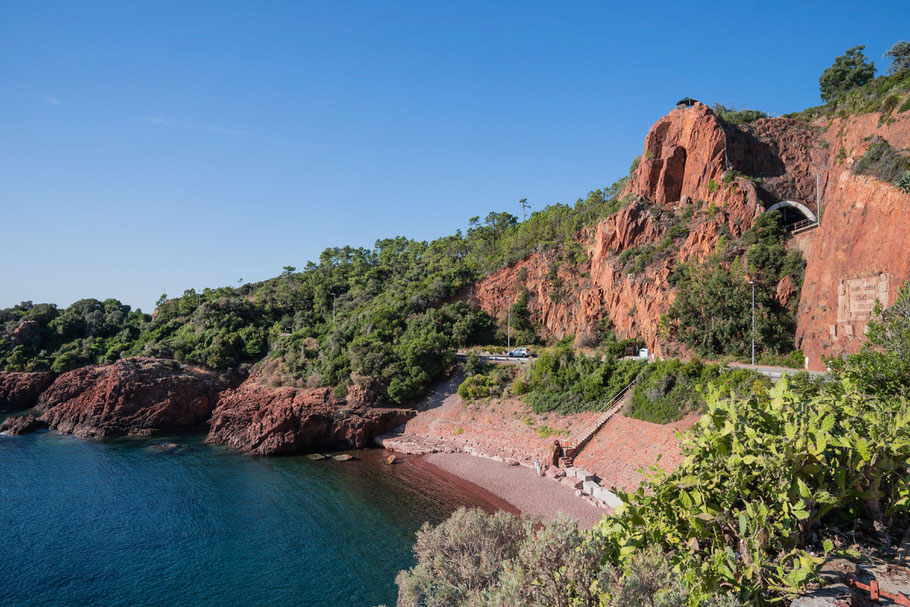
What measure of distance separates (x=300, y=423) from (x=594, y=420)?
22.6 metres

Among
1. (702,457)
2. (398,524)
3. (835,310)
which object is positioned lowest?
(398,524)

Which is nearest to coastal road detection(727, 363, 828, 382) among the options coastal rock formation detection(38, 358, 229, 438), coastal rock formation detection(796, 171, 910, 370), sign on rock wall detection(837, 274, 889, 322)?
coastal rock formation detection(796, 171, 910, 370)

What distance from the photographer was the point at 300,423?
124ft

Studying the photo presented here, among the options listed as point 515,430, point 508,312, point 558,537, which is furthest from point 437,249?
point 558,537

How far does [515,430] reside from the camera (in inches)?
1362

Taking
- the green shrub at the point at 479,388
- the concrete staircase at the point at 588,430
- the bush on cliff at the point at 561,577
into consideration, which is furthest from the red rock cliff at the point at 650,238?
the bush on cliff at the point at 561,577

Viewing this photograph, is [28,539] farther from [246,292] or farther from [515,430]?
[246,292]

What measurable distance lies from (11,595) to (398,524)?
50.6 ft

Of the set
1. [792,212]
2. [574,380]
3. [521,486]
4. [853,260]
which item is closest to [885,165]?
[853,260]

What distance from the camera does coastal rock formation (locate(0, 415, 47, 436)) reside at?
41.2 metres

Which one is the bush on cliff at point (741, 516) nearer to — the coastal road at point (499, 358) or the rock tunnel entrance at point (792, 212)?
the coastal road at point (499, 358)

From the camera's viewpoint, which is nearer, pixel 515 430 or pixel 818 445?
pixel 818 445

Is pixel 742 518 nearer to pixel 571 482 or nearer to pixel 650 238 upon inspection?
pixel 571 482

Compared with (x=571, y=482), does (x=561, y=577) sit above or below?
above
